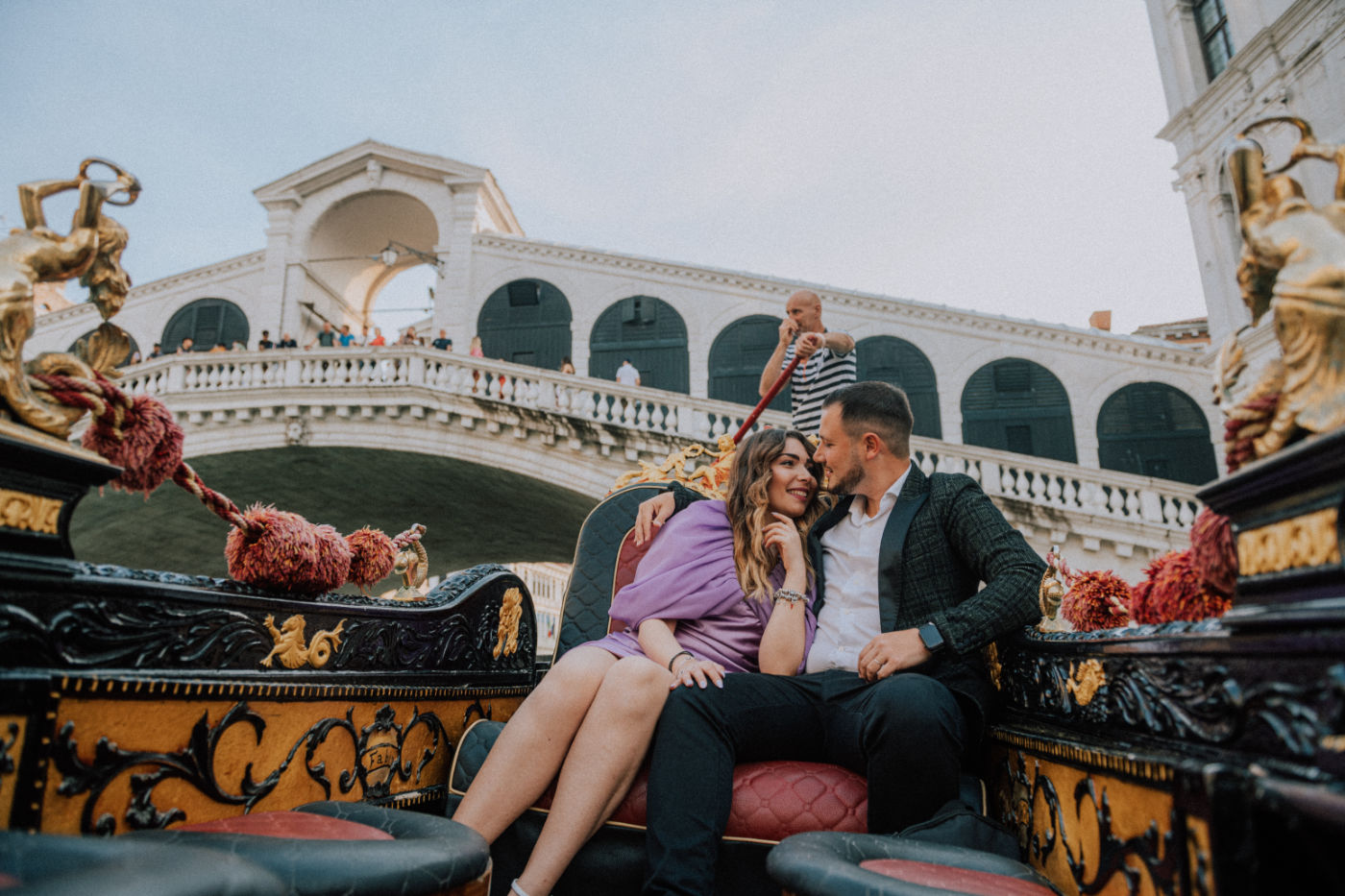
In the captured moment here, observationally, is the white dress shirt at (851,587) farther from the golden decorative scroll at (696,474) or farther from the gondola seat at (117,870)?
the gondola seat at (117,870)

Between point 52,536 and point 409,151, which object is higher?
point 409,151

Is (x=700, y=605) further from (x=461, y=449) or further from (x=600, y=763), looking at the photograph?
(x=461, y=449)

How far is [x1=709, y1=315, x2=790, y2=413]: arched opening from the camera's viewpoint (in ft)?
40.8

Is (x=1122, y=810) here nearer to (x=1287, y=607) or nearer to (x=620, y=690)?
(x=1287, y=607)

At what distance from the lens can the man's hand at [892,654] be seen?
151 centimetres

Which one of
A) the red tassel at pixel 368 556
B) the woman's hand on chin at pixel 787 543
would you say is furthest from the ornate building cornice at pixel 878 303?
the red tassel at pixel 368 556

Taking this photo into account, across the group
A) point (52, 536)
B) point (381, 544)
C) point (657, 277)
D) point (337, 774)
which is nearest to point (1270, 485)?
point (52, 536)

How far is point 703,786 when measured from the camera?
138 cm

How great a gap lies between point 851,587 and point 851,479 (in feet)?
0.82

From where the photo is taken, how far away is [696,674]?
1.54 metres

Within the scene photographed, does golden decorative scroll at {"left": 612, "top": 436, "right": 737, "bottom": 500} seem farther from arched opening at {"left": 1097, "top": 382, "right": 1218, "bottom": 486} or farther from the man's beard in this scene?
arched opening at {"left": 1097, "top": 382, "right": 1218, "bottom": 486}

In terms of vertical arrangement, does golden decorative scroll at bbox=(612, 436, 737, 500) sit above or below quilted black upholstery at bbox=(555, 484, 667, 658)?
above

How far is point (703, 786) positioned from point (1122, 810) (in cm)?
65

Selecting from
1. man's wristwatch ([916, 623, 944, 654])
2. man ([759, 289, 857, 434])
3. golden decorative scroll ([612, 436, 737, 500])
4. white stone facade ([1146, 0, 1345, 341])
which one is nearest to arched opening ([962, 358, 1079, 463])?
white stone facade ([1146, 0, 1345, 341])
